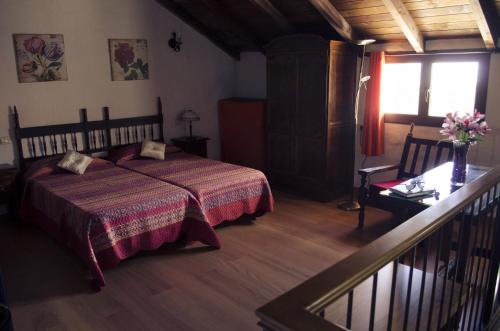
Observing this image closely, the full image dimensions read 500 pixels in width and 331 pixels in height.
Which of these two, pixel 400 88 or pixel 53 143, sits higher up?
pixel 400 88

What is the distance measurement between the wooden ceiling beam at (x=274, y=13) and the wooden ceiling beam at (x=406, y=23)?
137 centimetres

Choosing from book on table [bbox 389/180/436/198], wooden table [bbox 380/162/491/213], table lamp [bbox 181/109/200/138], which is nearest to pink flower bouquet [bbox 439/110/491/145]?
wooden table [bbox 380/162/491/213]

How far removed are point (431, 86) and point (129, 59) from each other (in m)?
3.55

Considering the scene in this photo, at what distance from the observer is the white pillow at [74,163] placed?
4.36 metres

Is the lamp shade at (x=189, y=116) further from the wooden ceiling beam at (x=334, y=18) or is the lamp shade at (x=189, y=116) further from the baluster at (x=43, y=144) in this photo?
Answer: the wooden ceiling beam at (x=334, y=18)

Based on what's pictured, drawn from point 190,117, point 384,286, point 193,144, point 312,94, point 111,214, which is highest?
point 312,94

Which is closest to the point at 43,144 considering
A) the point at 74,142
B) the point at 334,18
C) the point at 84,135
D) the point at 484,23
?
the point at 74,142

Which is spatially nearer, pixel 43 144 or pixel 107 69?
pixel 43 144

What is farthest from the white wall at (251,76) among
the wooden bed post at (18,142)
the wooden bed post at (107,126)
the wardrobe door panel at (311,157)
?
the wooden bed post at (18,142)

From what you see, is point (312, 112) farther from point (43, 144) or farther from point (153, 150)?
point (43, 144)

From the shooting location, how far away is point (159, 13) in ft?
17.9

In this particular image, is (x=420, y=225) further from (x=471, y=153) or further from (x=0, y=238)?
(x=0, y=238)

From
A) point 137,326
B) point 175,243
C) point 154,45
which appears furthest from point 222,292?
point 154,45

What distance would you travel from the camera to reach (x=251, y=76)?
620cm
